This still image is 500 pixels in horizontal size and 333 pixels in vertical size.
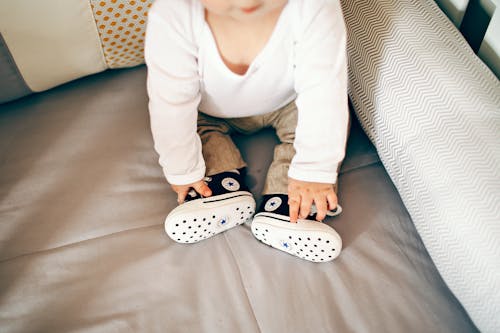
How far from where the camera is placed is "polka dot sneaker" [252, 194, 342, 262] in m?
0.70

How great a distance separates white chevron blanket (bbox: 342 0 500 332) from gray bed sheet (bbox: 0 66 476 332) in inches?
2.7

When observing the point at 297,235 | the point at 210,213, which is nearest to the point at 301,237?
the point at 297,235

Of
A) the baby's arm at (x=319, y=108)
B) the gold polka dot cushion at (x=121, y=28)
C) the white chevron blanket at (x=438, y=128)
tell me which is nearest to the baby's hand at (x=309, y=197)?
the baby's arm at (x=319, y=108)

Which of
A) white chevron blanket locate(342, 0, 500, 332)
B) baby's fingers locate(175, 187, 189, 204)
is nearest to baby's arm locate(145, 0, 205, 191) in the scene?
baby's fingers locate(175, 187, 189, 204)

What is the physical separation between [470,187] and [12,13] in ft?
2.66

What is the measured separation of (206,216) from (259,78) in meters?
0.24

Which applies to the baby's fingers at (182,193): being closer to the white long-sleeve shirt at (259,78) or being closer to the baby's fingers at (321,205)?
the white long-sleeve shirt at (259,78)

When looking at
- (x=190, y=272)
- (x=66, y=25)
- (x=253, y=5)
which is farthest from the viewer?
(x=66, y=25)

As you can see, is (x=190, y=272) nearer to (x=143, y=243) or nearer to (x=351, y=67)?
(x=143, y=243)

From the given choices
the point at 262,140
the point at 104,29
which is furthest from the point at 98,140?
the point at 262,140

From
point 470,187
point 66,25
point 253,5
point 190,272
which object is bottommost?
point 190,272

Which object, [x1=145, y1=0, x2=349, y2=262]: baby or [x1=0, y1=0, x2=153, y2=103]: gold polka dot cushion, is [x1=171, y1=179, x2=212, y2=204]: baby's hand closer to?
[x1=145, y1=0, x2=349, y2=262]: baby

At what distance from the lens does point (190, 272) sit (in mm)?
728

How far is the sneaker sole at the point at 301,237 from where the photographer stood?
698mm
